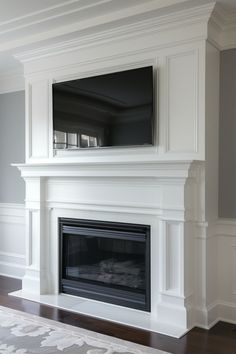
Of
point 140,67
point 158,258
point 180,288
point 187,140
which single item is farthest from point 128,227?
point 140,67

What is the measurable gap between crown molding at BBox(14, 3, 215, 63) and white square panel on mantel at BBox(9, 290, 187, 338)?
2.45m

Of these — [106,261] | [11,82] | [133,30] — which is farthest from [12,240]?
[133,30]

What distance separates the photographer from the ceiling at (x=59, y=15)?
3.16m

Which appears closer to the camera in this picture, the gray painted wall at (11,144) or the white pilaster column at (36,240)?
the white pilaster column at (36,240)

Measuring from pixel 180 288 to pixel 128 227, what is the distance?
75 cm

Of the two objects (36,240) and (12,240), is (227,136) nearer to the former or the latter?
(36,240)

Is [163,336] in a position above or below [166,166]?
below

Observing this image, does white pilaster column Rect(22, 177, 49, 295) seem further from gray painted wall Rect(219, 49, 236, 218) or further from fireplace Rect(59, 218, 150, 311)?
gray painted wall Rect(219, 49, 236, 218)

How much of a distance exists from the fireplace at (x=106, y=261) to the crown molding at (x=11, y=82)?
187 centimetres

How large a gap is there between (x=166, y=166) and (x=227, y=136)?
0.64m

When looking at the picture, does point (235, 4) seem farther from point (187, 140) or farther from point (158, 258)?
point (158, 258)

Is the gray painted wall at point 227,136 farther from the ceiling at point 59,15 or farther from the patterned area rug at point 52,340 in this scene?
the patterned area rug at point 52,340

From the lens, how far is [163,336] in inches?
122

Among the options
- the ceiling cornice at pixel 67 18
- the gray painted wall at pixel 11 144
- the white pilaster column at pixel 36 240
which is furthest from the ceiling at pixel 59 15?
the white pilaster column at pixel 36 240
